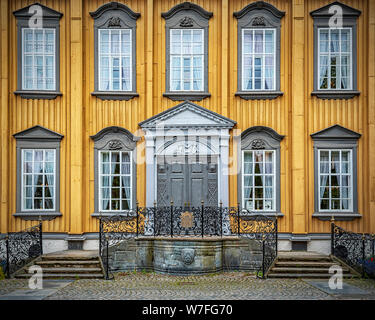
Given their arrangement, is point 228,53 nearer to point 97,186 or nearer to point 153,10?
point 153,10

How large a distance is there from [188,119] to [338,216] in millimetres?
6096

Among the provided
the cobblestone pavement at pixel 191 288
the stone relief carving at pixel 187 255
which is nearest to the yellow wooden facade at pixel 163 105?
the stone relief carving at pixel 187 255

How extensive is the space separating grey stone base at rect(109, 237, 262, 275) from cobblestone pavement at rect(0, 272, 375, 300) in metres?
0.36

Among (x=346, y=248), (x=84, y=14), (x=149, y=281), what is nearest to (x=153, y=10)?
(x=84, y=14)

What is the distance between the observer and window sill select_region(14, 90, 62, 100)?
14750mm

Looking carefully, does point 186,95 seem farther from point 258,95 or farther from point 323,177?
point 323,177

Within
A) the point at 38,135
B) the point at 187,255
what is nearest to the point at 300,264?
the point at 187,255

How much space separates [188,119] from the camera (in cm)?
1461

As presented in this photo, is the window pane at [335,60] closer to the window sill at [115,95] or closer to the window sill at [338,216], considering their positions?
the window sill at [338,216]

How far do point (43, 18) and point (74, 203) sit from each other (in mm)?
6557

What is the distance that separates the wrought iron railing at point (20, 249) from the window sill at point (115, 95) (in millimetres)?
4754

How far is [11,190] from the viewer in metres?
14.8

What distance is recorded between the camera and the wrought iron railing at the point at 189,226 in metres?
12.9

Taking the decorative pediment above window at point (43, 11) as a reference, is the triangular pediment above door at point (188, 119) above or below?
below
